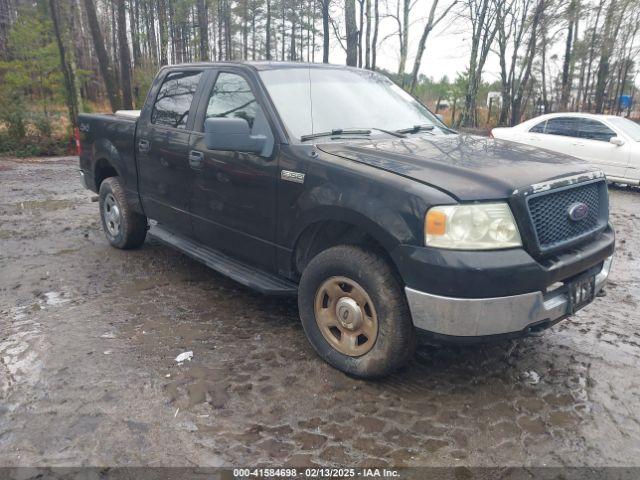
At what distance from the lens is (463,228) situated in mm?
2617

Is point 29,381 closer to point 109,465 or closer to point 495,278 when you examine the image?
point 109,465

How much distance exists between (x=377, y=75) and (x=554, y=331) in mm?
2656

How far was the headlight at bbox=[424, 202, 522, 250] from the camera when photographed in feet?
8.55

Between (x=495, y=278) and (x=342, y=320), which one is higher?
(x=495, y=278)

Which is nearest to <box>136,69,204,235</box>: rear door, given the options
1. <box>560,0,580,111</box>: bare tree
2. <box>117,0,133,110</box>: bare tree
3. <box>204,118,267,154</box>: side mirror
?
<box>204,118,267,154</box>: side mirror

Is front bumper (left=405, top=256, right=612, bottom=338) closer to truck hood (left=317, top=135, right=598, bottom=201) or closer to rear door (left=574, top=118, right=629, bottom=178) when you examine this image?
truck hood (left=317, top=135, right=598, bottom=201)

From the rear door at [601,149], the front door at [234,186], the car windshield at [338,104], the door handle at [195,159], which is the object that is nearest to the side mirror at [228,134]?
the front door at [234,186]

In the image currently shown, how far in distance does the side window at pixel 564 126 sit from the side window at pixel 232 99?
352 inches

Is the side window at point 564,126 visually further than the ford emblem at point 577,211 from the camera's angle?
Yes

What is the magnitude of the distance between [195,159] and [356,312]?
76.1 inches

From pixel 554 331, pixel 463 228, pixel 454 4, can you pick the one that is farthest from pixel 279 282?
pixel 454 4

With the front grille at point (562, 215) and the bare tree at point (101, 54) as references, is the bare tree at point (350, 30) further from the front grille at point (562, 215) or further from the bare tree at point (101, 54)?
the front grille at point (562, 215)

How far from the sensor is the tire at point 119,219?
212 inches

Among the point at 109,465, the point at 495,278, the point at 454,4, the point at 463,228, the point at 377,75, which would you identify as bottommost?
the point at 109,465
